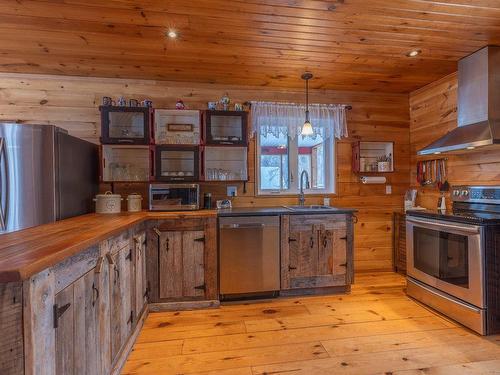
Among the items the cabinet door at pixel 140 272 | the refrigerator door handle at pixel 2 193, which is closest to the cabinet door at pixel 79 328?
the cabinet door at pixel 140 272

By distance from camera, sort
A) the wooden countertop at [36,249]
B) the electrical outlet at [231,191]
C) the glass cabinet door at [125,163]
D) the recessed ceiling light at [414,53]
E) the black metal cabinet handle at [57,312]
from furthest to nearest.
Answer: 1. the electrical outlet at [231,191]
2. the glass cabinet door at [125,163]
3. the recessed ceiling light at [414,53]
4. the black metal cabinet handle at [57,312]
5. the wooden countertop at [36,249]

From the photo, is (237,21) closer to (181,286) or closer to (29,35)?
(29,35)

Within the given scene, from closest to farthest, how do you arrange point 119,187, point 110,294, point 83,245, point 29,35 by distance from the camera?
1. point 83,245
2. point 110,294
3. point 29,35
4. point 119,187

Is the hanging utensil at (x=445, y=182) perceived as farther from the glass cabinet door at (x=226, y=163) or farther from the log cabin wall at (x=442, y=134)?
the glass cabinet door at (x=226, y=163)

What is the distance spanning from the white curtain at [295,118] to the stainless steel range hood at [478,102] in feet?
3.83

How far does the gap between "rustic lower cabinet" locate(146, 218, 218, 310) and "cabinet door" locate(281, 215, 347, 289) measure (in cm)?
75

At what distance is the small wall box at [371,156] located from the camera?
11.5 ft

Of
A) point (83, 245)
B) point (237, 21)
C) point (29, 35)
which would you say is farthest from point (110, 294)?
point (29, 35)

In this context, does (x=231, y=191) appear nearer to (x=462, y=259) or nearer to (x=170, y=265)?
(x=170, y=265)

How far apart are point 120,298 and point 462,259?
2.59 m

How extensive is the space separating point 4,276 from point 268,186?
9.44ft

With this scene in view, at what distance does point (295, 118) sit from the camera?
3.43 m

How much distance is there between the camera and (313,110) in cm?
347

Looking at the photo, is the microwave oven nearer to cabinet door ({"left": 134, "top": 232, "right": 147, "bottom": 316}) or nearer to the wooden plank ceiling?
cabinet door ({"left": 134, "top": 232, "right": 147, "bottom": 316})
